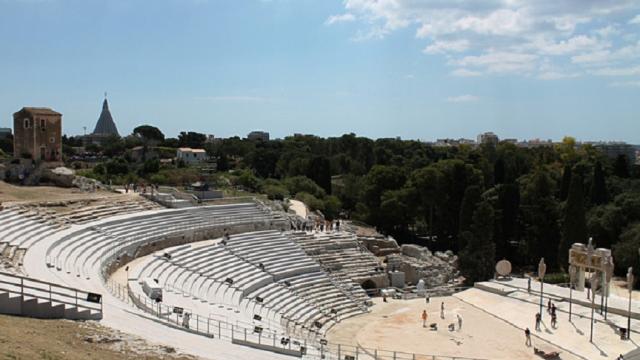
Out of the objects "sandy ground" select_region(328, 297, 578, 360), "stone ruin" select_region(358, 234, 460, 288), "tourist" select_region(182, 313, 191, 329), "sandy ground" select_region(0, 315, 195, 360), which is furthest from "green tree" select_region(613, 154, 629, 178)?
"sandy ground" select_region(0, 315, 195, 360)

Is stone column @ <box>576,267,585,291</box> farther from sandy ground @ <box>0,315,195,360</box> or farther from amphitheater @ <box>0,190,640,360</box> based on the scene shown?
sandy ground @ <box>0,315,195,360</box>

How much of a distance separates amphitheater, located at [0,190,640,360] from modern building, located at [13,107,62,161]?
633 cm

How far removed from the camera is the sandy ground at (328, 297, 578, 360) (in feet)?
76.1

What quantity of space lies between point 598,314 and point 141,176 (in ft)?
124

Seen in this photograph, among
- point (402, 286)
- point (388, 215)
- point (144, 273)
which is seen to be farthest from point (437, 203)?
point (144, 273)

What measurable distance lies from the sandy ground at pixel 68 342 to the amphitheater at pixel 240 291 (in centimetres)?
68

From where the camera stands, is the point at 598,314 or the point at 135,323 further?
the point at 598,314

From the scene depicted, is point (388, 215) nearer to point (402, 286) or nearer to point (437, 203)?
point (437, 203)

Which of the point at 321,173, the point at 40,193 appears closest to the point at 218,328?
the point at 40,193

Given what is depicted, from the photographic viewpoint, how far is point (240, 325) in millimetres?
19328

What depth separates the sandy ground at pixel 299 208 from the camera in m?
41.8

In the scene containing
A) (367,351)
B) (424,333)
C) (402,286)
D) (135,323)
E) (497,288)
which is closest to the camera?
(135,323)

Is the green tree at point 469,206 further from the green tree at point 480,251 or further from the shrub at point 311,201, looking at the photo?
the shrub at point 311,201

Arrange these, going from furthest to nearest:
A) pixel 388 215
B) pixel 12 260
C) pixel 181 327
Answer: pixel 388 215 → pixel 12 260 → pixel 181 327
